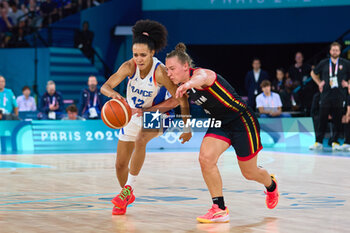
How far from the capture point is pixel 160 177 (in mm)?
9547

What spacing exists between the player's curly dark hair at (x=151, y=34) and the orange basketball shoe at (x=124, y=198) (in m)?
1.51

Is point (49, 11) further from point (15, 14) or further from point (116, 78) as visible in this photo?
point (116, 78)

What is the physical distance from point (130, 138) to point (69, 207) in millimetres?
977

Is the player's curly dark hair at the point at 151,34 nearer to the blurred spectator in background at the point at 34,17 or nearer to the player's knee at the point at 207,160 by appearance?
the player's knee at the point at 207,160

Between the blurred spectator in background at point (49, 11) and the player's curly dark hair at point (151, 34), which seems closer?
the player's curly dark hair at point (151, 34)

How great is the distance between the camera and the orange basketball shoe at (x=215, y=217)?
18.8ft

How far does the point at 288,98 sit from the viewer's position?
1680 cm

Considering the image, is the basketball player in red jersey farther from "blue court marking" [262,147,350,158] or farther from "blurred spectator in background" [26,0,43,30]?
"blurred spectator in background" [26,0,43,30]

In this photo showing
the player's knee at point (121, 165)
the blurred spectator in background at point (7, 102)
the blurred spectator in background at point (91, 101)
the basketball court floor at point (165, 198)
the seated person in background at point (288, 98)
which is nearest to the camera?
the basketball court floor at point (165, 198)

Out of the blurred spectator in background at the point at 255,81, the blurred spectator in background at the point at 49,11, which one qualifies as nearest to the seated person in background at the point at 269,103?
the blurred spectator in background at the point at 255,81

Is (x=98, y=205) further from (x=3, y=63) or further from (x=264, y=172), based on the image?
(x=3, y=63)

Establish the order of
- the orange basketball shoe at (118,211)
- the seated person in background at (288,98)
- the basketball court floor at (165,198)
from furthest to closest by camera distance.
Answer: the seated person in background at (288,98) → the orange basketball shoe at (118,211) → the basketball court floor at (165,198)

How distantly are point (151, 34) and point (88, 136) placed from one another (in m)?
8.93

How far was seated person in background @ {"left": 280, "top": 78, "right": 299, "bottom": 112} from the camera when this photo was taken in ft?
53.2
